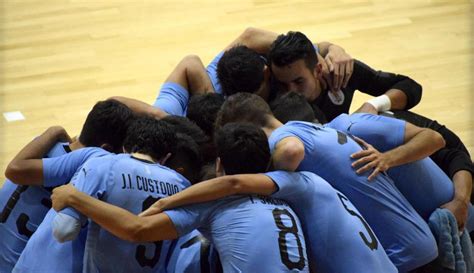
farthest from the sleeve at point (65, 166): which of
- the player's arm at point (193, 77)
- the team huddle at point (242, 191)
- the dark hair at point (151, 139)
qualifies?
the player's arm at point (193, 77)

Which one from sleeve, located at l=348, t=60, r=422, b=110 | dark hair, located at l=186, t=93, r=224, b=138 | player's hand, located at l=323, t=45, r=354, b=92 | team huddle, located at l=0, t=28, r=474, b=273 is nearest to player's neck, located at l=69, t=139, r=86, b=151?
team huddle, located at l=0, t=28, r=474, b=273

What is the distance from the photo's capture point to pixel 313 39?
17.4 feet

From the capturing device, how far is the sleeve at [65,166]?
111 inches

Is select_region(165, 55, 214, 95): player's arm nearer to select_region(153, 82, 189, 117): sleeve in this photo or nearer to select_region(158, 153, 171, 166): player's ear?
select_region(153, 82, 189, 117): sleeve

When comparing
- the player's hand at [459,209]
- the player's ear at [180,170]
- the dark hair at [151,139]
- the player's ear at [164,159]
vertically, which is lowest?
the player's hand at [459,209]

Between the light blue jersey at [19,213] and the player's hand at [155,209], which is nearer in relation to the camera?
the player's hand at [155,209]

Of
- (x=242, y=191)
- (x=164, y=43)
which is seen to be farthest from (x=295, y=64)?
(x=164, y=43)

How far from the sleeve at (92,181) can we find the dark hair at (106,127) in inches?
12.4

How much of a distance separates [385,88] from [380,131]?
0.64 meters

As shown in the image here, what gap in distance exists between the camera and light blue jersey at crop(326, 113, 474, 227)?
2.96m

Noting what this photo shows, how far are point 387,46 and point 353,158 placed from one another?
8.48 feet

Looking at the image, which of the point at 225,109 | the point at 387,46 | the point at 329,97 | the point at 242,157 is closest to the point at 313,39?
the point at 387,46

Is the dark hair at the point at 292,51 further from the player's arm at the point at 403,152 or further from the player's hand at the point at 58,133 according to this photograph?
the player's hand at the point at 58,133

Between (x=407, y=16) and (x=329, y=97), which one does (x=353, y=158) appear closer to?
(x=329, y=97)
